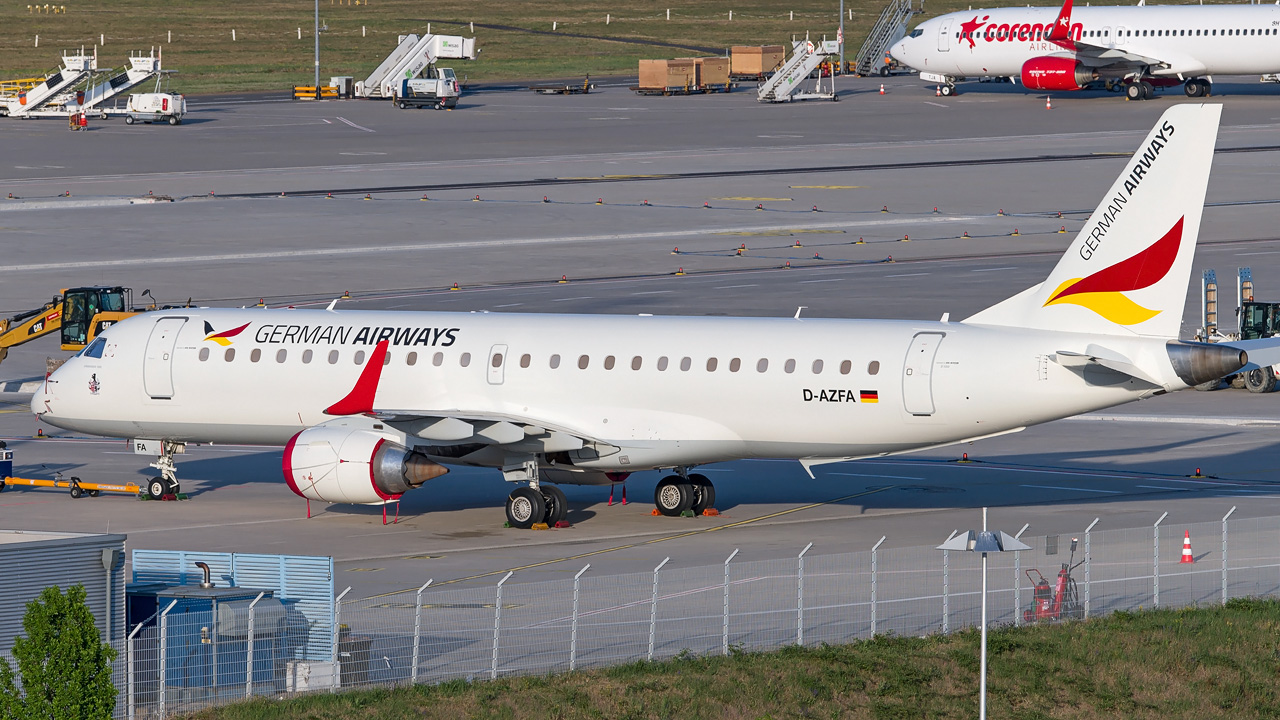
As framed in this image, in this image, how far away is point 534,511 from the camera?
39500mm

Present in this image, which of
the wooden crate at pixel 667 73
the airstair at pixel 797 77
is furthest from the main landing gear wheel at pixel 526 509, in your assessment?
the wooden crate at pixel 667 73

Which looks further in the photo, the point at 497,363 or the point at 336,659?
the point at 497,363

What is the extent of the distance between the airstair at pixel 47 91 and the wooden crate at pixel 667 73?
4394 cm

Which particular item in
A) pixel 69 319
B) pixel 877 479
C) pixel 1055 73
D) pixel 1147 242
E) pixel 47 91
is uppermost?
pixel 1055 73

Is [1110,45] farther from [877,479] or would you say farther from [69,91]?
[877,479]

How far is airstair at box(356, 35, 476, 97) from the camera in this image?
149250 millimetres

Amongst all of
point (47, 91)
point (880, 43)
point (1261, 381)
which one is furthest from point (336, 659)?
point (880, 43)

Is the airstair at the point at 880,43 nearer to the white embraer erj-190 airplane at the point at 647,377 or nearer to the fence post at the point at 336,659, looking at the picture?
the white embraer erj-190 airplane at the point at 647,377

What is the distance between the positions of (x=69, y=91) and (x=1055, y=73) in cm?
7511

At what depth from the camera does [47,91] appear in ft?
459

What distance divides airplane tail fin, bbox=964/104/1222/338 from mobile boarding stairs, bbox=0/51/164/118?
113946mm

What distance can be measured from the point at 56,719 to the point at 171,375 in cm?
2001

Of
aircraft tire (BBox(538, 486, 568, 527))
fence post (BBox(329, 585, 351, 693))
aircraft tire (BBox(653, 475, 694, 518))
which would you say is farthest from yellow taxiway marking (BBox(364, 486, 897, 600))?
fence post (BBox(329, 585, 351, 693))

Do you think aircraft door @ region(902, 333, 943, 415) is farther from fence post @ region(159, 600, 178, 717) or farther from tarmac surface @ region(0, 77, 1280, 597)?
fence post @ region(159, 600, 178, 717)
